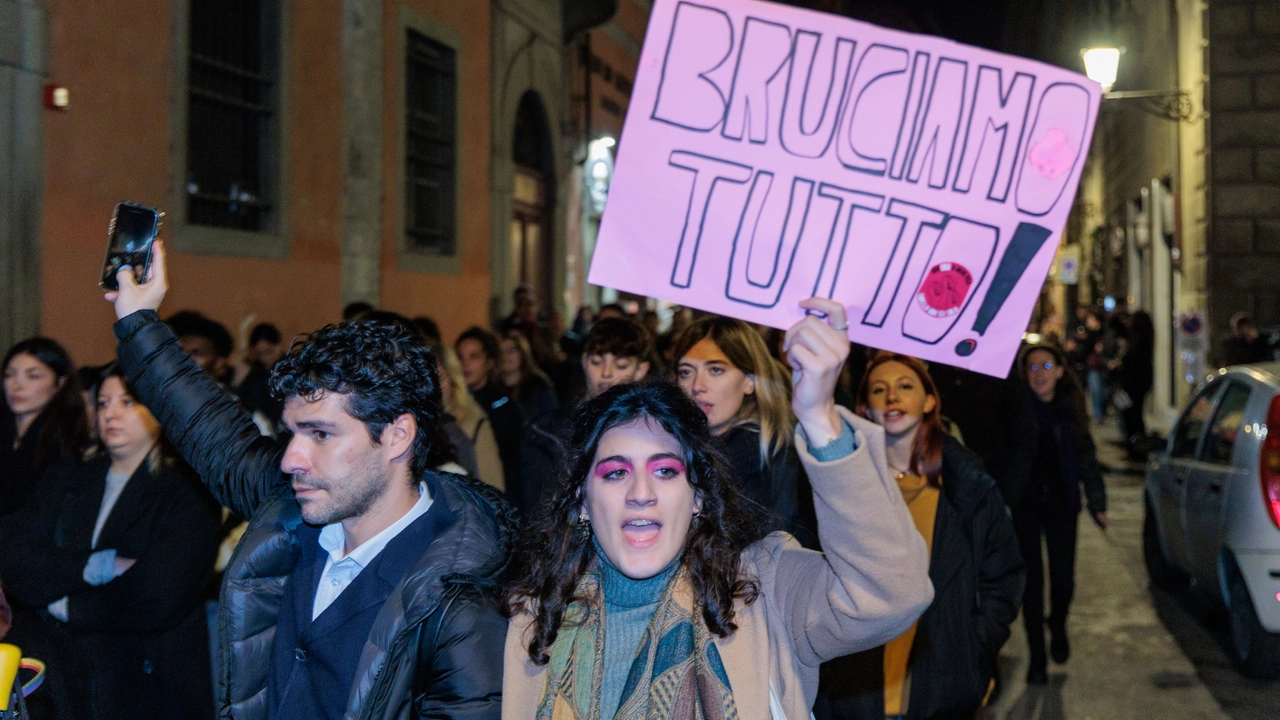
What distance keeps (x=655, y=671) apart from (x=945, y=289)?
118cm

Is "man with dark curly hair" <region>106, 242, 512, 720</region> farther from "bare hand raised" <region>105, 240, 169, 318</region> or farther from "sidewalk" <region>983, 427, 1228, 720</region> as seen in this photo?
"sidewalk" <region>983, 427, 1228, 720</region>

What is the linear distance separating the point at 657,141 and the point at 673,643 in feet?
4.28

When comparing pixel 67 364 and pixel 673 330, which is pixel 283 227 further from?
pixel 67 364

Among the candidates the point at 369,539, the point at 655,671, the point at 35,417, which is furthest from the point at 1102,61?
the point at 655,671

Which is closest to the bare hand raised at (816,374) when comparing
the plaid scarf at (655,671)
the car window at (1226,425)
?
the plaid scarf at (655,671)

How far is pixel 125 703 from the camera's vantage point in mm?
4152

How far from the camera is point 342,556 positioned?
2.70 m

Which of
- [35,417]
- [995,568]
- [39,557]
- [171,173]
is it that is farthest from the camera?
[171,173]

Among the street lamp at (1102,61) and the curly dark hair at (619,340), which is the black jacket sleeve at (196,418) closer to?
the curly dark hair at (619,340)

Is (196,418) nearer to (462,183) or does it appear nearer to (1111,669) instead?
(1111,669)

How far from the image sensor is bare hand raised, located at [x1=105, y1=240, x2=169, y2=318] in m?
3.08

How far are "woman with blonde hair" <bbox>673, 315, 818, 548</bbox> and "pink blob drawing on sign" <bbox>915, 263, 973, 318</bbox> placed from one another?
1.47m

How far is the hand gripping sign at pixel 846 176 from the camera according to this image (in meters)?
2.94

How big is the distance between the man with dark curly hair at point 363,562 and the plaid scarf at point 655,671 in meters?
0.16
